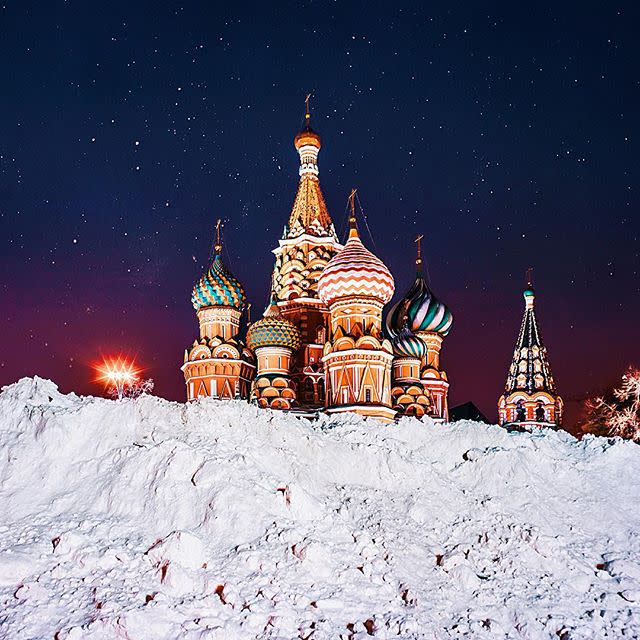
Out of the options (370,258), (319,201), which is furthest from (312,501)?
(319,201)

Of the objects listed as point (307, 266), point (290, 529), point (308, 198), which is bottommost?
point (290, 529)

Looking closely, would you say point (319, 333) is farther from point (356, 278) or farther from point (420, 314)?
point (420, 314)

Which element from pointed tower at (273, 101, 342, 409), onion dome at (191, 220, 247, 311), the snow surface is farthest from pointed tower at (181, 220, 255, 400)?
the snow surface

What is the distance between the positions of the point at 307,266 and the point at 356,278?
5.37m

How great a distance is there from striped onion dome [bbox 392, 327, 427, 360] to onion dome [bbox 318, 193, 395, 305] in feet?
12.3

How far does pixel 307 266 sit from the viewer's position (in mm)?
28328

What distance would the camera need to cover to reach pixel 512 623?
22.1 feet

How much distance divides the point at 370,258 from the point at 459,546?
1668 cm

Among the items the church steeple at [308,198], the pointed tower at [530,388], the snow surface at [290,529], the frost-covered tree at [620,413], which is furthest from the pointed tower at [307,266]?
the snow surface at [290,529]

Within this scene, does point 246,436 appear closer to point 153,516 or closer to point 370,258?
point 153,516

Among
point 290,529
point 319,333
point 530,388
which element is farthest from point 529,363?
point 290,529

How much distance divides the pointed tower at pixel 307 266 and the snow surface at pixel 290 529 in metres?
14.8

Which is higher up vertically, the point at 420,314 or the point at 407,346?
the point at 420,314

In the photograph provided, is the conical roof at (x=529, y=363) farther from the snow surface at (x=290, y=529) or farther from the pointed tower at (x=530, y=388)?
the snow surface at (x=290, y=529)
